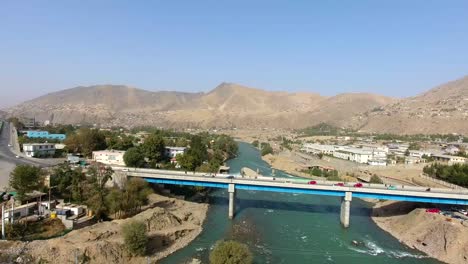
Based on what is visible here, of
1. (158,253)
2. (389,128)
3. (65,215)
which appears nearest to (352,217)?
(158,253)

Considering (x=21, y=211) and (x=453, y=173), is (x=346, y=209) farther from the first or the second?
(x=21, y=211)

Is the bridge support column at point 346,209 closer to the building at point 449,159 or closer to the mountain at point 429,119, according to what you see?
the building at point 449,159

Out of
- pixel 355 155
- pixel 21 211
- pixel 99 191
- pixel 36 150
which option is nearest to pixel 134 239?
pixel 99 191

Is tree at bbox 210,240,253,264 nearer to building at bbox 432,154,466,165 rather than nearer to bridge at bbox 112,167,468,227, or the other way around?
bridge at bbox 112,167,468,227

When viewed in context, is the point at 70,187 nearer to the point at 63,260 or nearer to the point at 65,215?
Result: the point at 65,215

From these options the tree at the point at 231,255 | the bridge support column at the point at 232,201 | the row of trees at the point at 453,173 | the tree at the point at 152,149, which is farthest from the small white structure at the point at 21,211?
the row of trees at the point at 453,173

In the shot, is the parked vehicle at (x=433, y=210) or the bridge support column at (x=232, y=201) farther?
the bridge support column at (x=232, y=201)
